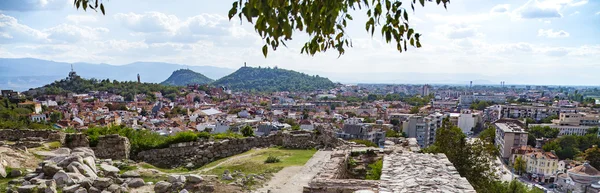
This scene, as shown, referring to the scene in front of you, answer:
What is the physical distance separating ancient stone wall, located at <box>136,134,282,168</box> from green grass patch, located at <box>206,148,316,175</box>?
2.35ft

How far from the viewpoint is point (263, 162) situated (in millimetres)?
10625

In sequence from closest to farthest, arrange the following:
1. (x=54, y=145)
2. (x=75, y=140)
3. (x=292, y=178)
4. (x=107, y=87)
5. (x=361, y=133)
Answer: (x=292, y=178), (x=54, y=145), (x=75, y=140), (x=361, y=133), (x=107, y=87)

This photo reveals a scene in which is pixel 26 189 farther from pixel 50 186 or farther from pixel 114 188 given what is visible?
pixel 114 188

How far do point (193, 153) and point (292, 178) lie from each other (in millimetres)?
5502

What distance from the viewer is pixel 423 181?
5406 mm

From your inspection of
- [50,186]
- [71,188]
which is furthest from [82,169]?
[71,188]

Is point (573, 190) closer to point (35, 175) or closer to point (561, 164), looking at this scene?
point (561, 164)

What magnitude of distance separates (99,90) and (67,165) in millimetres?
115721

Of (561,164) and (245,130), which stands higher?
(245,130)

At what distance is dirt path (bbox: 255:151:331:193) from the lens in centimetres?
774

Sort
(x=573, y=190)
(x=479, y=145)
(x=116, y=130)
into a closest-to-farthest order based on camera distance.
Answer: (x=479, y=145) → (x=116, y=130) → (x=573, y=190)

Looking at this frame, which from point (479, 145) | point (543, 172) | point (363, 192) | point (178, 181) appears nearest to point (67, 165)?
point (178, 181)

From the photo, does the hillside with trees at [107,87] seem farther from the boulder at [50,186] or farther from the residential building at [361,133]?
the boulder at [50,186]

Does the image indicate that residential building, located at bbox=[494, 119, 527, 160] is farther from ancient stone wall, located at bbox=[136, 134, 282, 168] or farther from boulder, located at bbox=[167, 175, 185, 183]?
boulder, located at bbox=[167, 175, 185, 183]
